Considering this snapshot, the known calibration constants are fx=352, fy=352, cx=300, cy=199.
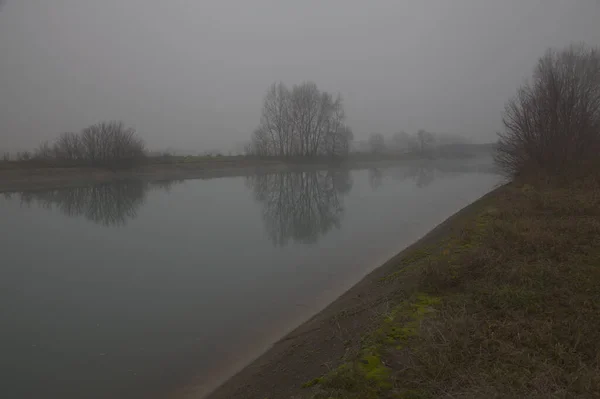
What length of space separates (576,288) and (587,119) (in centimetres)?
1326

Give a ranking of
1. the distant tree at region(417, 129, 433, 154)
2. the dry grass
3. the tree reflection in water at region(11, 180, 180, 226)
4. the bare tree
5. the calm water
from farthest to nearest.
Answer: the distant tree at region(417, 129, 433, 154) < the bare tree < the tree reflection in water at region(11, 180, 180, 226) < the calm water < the dry grass

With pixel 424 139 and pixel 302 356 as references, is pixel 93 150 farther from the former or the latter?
pixel 424 139

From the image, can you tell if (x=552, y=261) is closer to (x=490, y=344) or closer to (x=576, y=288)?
(x=576, y=288)

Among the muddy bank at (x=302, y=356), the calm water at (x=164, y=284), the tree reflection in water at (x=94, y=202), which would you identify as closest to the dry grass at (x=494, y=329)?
the muddy bank at (x=302, y=356)

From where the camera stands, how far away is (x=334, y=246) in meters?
10.3

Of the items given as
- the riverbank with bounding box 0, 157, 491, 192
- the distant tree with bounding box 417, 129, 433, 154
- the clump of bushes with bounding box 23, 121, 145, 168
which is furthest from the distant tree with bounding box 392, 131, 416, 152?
the clump of bushes with bounding box 23, 121, 145, 168

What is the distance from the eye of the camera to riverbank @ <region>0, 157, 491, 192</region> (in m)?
28.6

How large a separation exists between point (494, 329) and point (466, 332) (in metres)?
0.29

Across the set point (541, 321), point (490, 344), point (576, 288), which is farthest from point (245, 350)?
point (576, 288)

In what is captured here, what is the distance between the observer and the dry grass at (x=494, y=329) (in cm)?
270

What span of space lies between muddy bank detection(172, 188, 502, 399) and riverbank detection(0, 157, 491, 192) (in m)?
29.4

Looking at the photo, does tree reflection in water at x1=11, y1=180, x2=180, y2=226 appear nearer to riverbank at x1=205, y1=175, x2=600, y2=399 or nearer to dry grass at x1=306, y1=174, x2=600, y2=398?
riverbank at x1=205, y1=175, x2=600, y2=399

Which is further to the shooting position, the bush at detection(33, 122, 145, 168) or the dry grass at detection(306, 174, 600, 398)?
the bush at detection(33, 122, 145, 168)

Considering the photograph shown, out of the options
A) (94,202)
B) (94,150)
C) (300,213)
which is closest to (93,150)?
(94,150)
